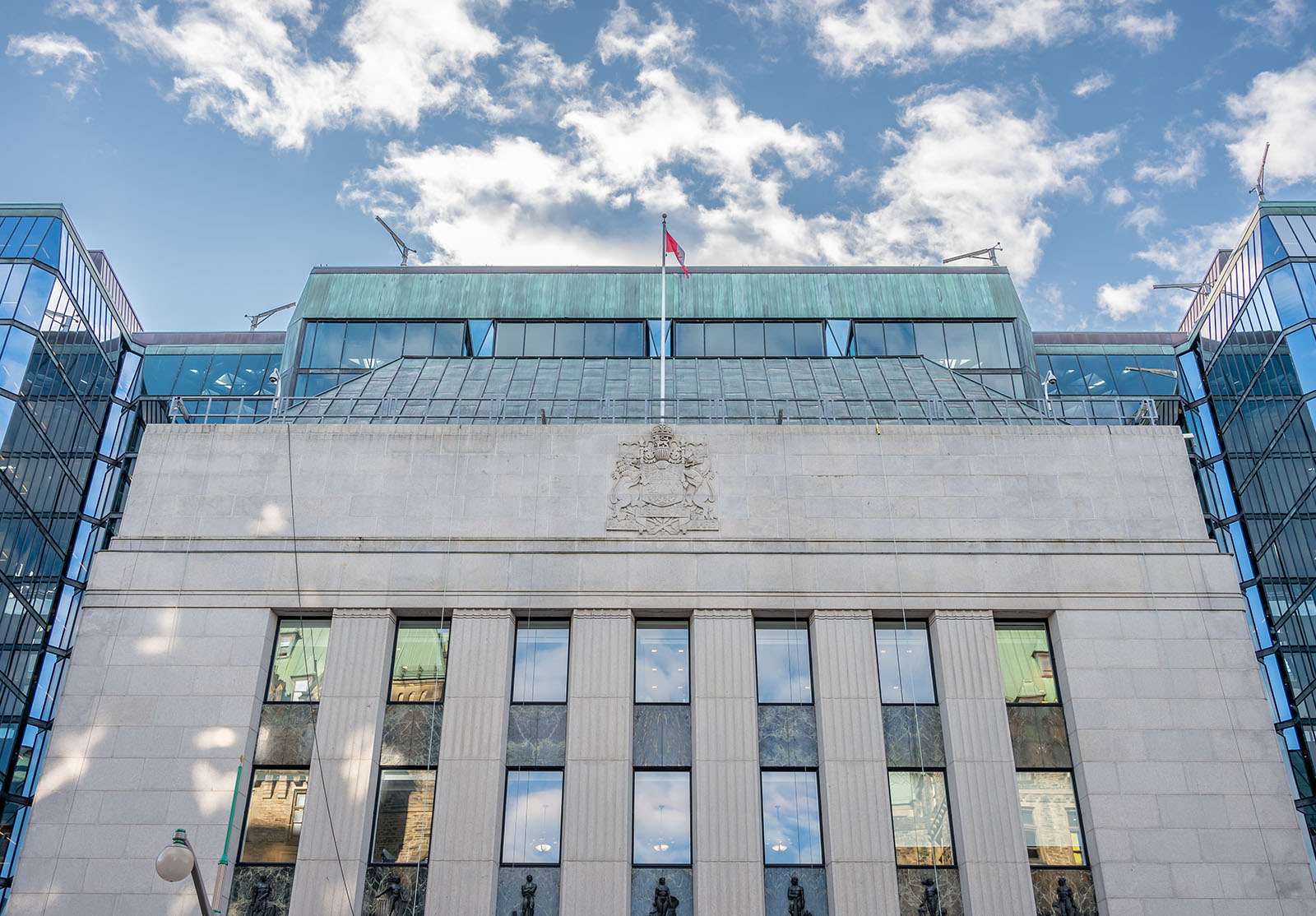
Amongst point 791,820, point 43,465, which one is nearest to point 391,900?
point 791,820

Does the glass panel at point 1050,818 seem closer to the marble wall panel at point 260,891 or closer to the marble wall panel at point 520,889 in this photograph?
the marble wall panel at point 520,889

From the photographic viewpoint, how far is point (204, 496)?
98.3 feet

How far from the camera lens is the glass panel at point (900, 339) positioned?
46756mm

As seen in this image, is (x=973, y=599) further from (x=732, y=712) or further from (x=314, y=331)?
(x=314, y=331)

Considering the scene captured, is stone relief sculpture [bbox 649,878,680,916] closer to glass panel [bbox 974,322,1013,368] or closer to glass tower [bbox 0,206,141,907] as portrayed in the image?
glass panel [bbox 974,322,1013,368]

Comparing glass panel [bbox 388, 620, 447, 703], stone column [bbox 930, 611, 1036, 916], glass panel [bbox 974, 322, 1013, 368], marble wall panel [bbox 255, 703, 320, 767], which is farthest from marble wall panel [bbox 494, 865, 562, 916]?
glass panel [bbox 974, 322, 1013, 368]

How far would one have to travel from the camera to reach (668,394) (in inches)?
1423

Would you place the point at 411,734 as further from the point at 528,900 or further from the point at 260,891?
the point at 528,900

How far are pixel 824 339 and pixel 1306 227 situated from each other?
20709 mm

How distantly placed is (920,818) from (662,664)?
7.43 m

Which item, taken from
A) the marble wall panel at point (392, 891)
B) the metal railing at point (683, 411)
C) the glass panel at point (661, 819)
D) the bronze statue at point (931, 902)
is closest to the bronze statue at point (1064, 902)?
the bronze statue at point (931, 902)

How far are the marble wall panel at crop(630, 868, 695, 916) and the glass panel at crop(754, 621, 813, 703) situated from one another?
476 centimetres

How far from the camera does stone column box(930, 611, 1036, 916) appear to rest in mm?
25078

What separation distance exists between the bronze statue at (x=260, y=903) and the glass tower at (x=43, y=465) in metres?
24.1
